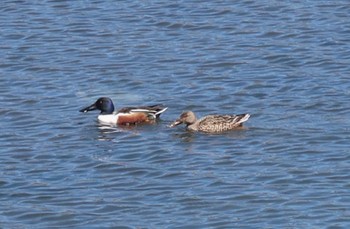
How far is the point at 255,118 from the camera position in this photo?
20.6m

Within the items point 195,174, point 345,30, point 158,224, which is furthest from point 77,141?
point 345,30

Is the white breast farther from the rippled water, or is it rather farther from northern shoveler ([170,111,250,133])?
northern shoveler ([170,111,250,133])

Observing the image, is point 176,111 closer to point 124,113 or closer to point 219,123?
point 124,113

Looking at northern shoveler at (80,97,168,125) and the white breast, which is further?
the white breast

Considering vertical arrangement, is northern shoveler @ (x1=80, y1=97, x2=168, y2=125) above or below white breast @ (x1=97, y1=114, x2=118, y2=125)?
above

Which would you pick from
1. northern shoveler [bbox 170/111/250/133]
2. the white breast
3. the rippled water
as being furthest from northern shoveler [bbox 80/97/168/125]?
northern shoveler [bbox 170/111/250/133]

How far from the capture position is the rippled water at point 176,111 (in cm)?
1672

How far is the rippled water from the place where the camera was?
16719 mm

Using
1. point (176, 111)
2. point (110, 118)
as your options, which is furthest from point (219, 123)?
point (110, 118)

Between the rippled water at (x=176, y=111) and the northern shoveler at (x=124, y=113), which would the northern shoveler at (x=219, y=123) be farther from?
the northern shoveler at (x=124, y=113)

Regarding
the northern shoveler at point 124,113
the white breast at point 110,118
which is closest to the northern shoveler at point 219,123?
the northern shoveler at point 124,113

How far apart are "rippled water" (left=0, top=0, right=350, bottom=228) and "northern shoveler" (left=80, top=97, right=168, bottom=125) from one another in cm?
16

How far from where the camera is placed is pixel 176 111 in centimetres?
2136

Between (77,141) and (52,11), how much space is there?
782cm
